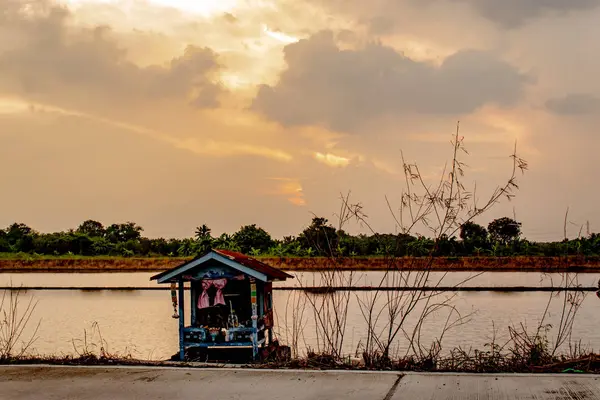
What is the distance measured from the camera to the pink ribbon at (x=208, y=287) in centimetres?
1379

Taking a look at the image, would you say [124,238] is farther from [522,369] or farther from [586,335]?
[522,369]

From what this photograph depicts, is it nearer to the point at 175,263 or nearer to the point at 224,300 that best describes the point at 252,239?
the point at 175,263

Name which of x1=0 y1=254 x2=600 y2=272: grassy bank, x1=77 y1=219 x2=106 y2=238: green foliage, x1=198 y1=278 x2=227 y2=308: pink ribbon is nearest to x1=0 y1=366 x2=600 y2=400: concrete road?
x1=198 y1=278 x2=227 y2=308: pink ribbon

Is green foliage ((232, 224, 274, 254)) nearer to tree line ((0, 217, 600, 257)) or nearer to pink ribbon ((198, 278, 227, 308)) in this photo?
tree line ((0, 217, 600, 257))

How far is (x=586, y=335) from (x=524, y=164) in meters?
18.2

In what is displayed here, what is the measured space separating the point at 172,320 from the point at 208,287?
18.7 metres

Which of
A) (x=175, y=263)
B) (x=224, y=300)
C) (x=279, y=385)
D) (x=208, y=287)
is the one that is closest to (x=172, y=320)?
(x=224, y=300)

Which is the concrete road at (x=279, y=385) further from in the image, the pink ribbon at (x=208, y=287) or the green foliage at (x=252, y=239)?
the green foliage at (x=252, y=239)

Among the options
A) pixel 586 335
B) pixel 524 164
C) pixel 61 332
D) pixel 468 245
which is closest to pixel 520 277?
pixel 468 245

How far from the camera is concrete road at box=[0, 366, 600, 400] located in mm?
6609

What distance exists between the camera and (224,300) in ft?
46.6

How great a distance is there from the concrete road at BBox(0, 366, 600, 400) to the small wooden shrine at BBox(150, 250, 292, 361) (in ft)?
18.4

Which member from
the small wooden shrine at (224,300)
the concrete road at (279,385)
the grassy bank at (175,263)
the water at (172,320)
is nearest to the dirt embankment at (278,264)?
the grassy bank at (175,263)

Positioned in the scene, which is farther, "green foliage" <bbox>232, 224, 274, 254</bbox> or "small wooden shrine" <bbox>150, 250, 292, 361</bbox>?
"green foliage" <bbox>232, 224, 274, 254</bbox>
